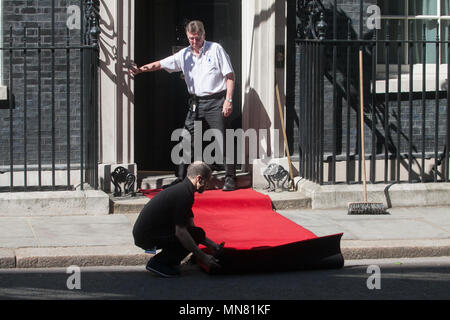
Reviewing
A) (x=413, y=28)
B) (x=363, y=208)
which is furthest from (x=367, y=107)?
(x=363, y=208)

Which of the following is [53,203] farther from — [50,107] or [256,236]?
[256,236]

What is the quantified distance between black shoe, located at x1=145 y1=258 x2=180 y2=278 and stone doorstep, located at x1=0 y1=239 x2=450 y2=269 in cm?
49

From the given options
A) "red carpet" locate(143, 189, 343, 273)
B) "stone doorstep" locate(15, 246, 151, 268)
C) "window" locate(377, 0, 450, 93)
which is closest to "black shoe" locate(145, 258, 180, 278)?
"red carpet" locate(143, 189, 343, 273)

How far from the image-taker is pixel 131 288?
611 cm

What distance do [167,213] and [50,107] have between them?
3.64m

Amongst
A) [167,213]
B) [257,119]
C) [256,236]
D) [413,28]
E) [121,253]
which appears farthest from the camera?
[413,28]

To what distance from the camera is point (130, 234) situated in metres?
7.77

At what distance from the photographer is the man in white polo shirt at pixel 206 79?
9.36 m

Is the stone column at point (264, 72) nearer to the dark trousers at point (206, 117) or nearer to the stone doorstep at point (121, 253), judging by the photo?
the dark trousers at point (206, 117)

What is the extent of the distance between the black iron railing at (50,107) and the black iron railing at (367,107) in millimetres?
2376

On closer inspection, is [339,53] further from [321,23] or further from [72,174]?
[72,174]

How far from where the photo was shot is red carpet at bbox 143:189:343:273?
6605mm
